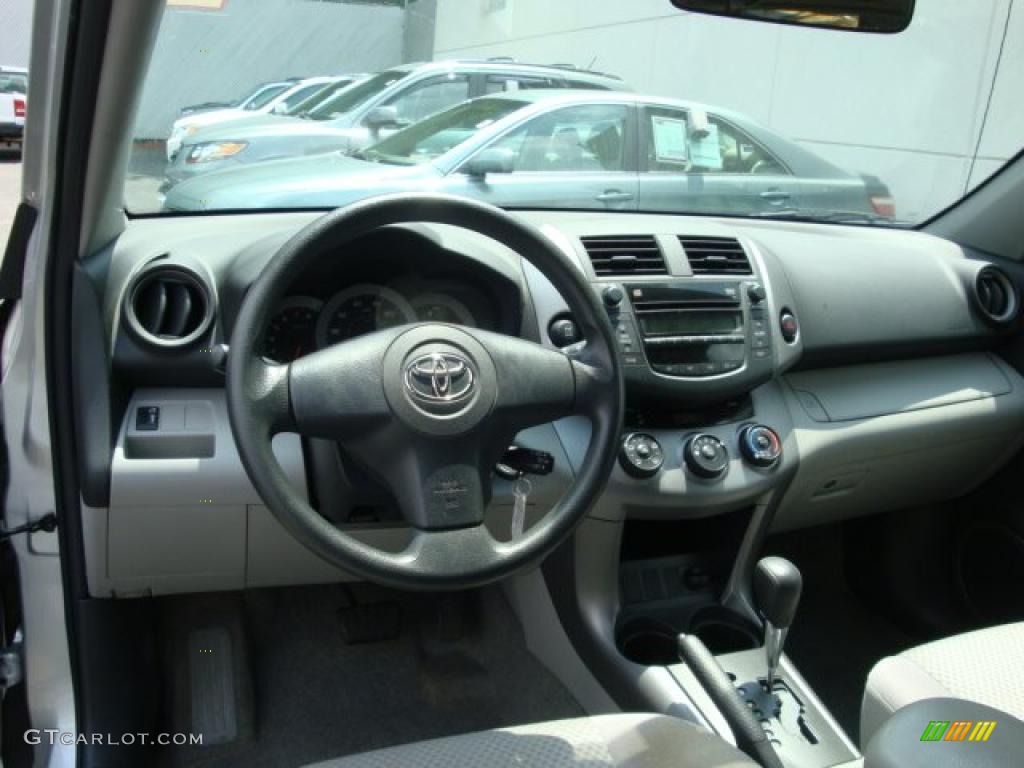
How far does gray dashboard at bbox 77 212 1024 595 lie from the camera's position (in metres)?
1.91

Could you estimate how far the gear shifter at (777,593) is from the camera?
1.92 meters

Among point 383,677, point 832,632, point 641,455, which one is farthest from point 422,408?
point 832,632

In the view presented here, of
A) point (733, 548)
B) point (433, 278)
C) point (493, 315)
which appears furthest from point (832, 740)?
point (433, 278)

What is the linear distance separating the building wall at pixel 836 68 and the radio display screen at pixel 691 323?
0.82 meters

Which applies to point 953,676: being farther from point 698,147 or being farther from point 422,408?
point 698,147

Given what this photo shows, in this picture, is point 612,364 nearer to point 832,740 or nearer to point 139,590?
point 832,740

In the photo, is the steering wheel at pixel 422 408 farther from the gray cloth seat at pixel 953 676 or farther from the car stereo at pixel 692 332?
the gray cloth seat at pixel 953 676

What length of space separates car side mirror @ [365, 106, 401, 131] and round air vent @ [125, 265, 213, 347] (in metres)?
0.87

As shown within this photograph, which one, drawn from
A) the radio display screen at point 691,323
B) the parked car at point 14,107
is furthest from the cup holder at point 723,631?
the parked car at point 14,107

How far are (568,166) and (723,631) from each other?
135 centimetres

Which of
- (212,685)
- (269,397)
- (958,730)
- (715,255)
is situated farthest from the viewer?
(212,685)

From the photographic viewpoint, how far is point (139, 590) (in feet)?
6.74

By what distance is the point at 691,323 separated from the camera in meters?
2.25

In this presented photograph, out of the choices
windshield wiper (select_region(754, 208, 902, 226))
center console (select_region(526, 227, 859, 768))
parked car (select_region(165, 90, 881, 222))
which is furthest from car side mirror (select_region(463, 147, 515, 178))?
windshield wiper (select_region(754, 208, 902, 226))
